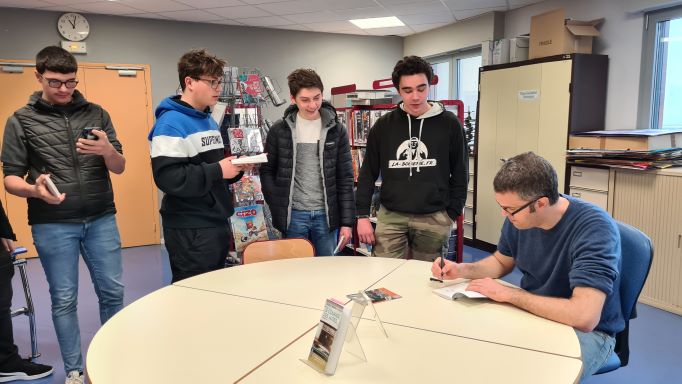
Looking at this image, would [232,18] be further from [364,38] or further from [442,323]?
[442,323]

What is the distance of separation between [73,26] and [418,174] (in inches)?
172

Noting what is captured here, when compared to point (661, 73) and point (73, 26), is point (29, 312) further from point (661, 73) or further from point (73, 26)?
point (661, 73)

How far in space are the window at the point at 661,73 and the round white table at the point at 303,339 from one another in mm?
3285

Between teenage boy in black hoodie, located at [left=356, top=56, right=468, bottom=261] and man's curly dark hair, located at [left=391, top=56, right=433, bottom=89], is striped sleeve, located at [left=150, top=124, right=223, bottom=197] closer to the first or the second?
teenage boy in black hoodie, located at [left=356, top=56, right=468, bottom=261]

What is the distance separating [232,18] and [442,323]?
4.85m

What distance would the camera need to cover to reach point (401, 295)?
5.59 ft

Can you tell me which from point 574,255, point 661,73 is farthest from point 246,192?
point 661,73

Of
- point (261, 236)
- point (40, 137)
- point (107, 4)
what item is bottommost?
→ point (261, 236)

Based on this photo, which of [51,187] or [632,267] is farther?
[51,187]

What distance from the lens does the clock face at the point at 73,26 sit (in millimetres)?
5016

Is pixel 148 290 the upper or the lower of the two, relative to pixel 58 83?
lower

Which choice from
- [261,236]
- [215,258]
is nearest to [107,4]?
[261,236]

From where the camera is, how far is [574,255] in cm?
153

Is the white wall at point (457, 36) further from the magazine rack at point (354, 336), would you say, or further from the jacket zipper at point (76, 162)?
the magazine rack at point (354, 336)
